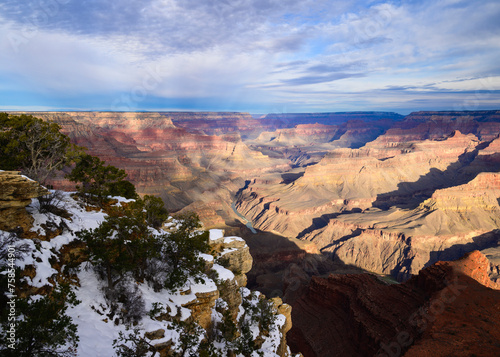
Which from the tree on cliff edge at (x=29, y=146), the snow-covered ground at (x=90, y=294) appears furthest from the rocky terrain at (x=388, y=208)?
the snow-covered ground at (x=90, y=294)

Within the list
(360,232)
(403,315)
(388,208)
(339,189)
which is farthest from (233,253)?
(339,189)

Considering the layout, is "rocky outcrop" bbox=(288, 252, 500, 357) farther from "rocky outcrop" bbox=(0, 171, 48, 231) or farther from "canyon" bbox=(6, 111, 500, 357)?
"rocky outcrop" bbox=(0, 171, 48, 231)

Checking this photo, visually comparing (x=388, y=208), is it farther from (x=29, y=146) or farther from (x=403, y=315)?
(x=29, y=146)

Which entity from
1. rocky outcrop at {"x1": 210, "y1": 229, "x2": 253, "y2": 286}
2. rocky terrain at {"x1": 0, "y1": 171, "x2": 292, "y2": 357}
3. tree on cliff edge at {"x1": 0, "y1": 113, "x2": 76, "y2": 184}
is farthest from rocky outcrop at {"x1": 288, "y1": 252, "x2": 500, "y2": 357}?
tree on cliff edge at {"x1": 0, "y1": 113, "x2": 76, "y2": 184}

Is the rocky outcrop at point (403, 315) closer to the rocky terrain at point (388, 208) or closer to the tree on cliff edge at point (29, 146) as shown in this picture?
the tree on cliff edge at point (29, 146)

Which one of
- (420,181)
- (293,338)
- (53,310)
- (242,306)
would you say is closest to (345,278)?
(293,338)

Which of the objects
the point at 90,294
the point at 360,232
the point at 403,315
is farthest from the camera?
the point at 360,232
